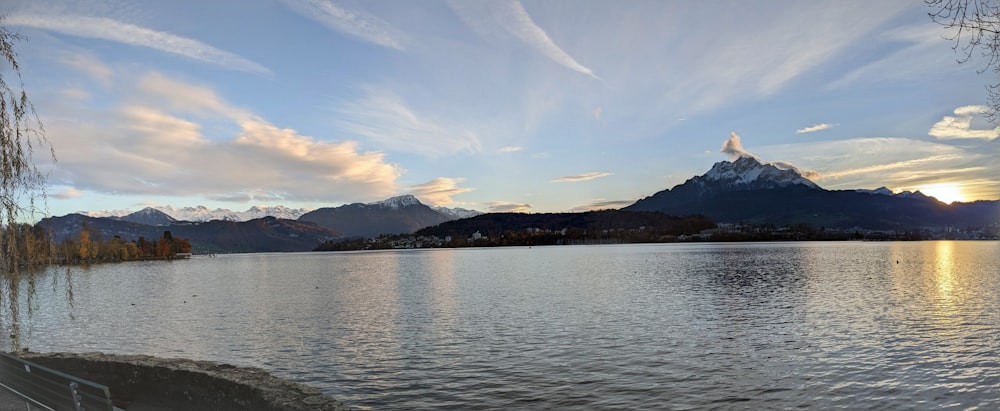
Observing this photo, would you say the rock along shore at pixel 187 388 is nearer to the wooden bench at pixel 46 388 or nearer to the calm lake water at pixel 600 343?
the wooden bench at pixel 46 388

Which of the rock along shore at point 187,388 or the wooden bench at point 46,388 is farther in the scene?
the rock along shore at point 187,388

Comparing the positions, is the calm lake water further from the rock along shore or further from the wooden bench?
the wooden bench

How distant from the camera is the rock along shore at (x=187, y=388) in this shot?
14.1m

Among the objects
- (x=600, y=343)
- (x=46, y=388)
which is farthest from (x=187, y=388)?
(x=600, y=343)

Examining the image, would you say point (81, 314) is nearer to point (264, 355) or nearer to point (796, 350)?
point (264, 355)

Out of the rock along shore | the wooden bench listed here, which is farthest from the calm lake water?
the wooden bench

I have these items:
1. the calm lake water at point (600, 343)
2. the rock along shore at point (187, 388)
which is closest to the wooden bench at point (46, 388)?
the rock along shore at point (187, 388)

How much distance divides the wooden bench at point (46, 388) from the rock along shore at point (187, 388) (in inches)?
81.6

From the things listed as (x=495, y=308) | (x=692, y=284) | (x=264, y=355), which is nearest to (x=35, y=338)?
(x=264, y=355)

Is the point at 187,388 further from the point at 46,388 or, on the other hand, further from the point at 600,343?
the point at 600,343

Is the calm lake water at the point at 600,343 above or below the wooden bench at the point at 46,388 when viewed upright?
below

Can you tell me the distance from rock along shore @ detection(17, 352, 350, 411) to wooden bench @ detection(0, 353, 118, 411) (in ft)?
6.80

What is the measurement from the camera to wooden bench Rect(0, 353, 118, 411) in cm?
1060

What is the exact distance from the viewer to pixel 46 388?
462 inches
